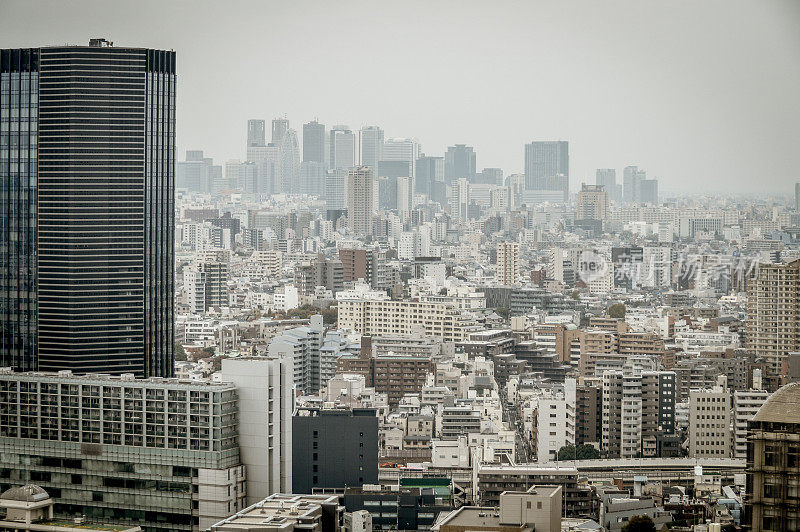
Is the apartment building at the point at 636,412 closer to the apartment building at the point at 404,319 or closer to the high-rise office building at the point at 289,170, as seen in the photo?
the apartment building at the point at 404,319

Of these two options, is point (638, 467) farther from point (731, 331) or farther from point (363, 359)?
point (363, 359)

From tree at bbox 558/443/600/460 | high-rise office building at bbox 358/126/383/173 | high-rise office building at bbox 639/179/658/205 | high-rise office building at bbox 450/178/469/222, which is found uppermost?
high-rise office building at bbox 358/126/383/173

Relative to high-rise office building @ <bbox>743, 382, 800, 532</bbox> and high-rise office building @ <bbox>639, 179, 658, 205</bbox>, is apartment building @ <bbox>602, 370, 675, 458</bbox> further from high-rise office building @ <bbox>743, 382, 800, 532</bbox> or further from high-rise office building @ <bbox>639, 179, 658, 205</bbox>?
high-rise office building @ <bbox>639, 179, 658, 205</bbox>

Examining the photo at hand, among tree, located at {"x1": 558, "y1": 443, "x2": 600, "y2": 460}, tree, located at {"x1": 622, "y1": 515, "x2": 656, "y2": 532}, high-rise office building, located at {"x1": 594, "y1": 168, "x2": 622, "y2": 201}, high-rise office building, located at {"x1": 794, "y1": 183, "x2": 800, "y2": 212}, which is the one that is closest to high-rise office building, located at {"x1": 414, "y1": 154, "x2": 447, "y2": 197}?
high-rise office building, located at {"x1": 594, "y1": 168, "x2": 622, "y2": 201}

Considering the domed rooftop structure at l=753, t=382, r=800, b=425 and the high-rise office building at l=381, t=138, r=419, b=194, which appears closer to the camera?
the domed rooftop structure at l=753, t=382, r=800, b=425

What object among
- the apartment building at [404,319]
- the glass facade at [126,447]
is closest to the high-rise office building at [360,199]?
the apartment building at [404,319]

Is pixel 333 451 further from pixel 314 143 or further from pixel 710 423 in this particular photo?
pixel 314 143
